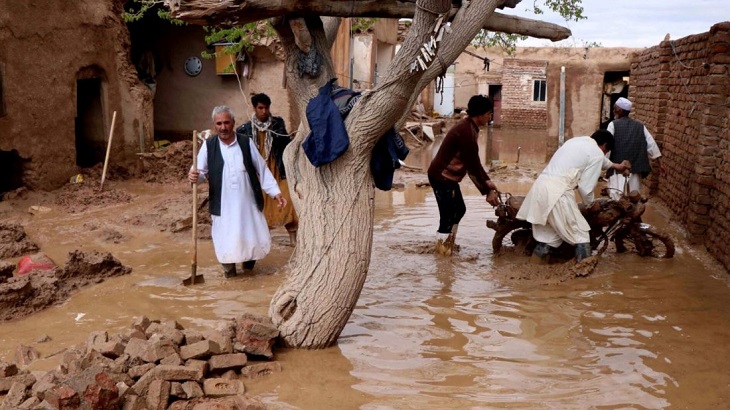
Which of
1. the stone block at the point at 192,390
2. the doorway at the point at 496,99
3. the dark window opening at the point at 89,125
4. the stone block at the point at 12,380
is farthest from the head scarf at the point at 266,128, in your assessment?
the doorway at the point at 496,99

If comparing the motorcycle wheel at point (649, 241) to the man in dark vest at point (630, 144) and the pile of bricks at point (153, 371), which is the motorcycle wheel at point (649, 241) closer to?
the man in dark vest at point (630, 144)

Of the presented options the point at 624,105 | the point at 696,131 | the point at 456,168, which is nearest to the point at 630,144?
the point at 624,105

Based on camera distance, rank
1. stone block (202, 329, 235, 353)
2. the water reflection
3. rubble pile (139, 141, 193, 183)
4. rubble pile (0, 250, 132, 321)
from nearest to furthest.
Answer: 1. stone block (202, 329, 235, 353)
2. rubble pile (0, 250, 132, 321)
3. rubble pile (139, 141, 193, 183)
4. the water reflection

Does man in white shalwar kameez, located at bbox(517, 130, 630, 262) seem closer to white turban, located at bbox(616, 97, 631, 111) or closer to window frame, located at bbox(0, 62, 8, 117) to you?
white turban, located at bbox(616, 97, 631, 111)

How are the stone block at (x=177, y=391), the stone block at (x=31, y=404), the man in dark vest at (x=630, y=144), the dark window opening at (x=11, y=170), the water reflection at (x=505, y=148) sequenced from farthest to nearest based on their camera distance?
the water reflection at (x=505, y=148), the dark window opening at (x=11, y=170), the man in dark vest at (x=630, y=144), the stone block at (x=177, y=391), the stone block at (x=31, y=404)

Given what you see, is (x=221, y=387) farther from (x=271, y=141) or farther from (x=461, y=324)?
(x=271, y=141)

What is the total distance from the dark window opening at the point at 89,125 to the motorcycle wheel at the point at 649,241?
9031mm

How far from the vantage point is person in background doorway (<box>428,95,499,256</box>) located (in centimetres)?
770

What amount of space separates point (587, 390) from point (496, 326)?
4.23 ft

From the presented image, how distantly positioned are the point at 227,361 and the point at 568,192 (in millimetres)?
4001

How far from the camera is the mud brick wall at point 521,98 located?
106 ft

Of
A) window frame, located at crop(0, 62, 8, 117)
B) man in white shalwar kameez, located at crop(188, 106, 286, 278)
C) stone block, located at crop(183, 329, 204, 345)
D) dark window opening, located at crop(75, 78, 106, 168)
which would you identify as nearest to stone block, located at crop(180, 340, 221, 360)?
stone block, located at crop(183, 329, 204, 345)

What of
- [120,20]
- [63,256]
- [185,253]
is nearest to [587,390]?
[185,253]

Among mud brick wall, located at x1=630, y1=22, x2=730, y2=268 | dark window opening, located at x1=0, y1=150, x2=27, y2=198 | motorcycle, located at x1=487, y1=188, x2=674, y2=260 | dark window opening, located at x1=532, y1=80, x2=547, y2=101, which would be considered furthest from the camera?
dark window opening, located at x1=532, y1=80, x2=547, y2=101
